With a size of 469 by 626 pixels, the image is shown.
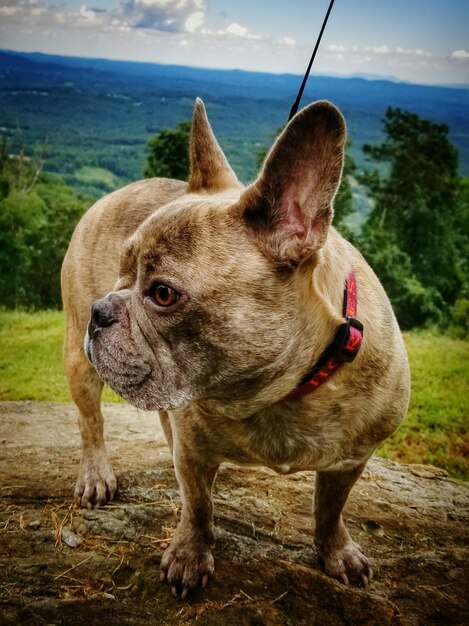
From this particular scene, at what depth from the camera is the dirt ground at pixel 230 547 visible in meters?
2.74

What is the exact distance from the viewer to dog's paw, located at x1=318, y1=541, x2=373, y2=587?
3.08 meters

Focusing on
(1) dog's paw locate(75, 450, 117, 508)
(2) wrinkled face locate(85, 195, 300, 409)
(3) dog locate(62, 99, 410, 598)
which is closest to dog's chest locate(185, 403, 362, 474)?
(3) dog locate(62, 99, 410, 598)

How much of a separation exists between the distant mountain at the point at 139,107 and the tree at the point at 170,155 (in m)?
2.93

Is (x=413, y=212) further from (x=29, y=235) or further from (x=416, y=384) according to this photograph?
(x=416, y=384)

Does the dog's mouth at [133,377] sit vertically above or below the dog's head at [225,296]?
below

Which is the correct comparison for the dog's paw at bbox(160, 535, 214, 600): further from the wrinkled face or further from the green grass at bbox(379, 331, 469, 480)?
the green grass at bbox(379, 331, 469, 480)

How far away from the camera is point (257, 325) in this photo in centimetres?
218

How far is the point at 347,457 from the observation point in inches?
107

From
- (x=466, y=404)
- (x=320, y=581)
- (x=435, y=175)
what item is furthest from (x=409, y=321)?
(x=320, y=581)

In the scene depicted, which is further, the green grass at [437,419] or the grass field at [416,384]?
the grass field at [416,384]

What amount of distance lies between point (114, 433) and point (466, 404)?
4379mm

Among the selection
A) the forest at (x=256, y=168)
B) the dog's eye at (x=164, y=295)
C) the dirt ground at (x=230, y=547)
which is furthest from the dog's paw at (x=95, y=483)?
the forest at (x=256, y=168)

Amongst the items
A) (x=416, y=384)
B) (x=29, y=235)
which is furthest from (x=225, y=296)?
(x=29, y=235)

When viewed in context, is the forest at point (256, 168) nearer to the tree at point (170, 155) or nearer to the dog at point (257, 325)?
the tree at point (170, 155)
